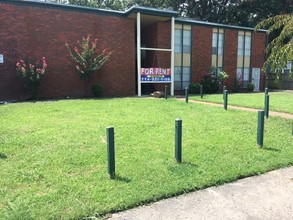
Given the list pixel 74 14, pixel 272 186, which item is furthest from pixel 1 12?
pixel 272 186

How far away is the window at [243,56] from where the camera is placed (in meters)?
26.3

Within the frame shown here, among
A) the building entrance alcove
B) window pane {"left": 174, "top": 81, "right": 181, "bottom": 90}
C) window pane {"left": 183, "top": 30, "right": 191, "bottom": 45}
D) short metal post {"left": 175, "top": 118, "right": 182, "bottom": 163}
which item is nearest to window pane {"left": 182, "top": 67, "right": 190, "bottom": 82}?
window pane {"left": 174, "top": 81, "right": 181, "bottom": 90}

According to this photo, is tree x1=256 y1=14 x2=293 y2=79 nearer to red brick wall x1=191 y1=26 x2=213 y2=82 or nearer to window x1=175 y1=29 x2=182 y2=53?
window x1=175 y1=29 x2=182 y2=53

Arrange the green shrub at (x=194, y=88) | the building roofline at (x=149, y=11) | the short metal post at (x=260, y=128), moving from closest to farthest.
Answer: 1. the short metal post at (x=260, y=128)
2. the building roofline at (x=149, y=11)
3. the green shrub at (x=194, y=88)

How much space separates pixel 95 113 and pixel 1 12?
10.3m

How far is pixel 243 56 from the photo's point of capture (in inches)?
1049

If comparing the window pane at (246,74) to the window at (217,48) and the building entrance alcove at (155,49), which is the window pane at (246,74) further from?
the building entrance alcove at (155,49)

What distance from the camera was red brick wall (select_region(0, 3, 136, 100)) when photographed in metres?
16.8

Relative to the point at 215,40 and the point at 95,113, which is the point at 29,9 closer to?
the point at 95,113

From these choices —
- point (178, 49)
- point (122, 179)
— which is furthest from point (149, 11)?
point (122, 179)

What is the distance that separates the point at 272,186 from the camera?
14.5 feet

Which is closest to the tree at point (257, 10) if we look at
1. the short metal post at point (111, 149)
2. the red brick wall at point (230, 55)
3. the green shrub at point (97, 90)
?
the red brick wall at point (230, 55)

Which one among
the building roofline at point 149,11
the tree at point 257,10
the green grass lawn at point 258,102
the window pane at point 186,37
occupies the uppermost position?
the tree at point 257,10

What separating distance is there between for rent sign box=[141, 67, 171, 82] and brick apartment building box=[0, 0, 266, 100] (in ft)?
0.34
